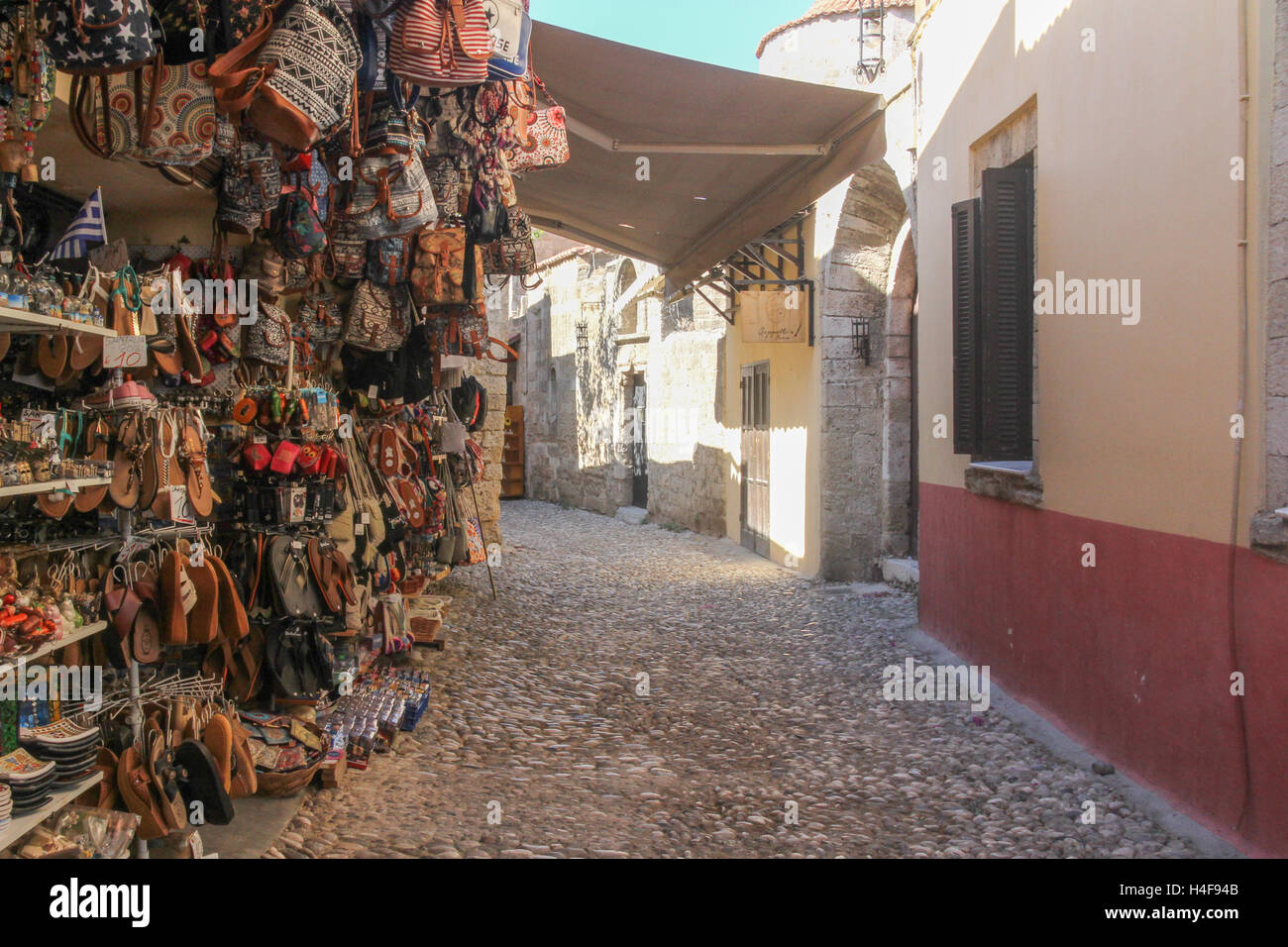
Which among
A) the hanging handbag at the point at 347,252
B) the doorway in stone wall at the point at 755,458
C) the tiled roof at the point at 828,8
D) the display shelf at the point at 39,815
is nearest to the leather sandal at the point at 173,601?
the display shelf at the point at 39,815

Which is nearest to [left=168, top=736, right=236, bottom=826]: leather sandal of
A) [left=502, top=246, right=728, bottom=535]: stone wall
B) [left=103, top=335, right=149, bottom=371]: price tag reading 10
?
[left=103, top=335, right=149, bottom=371]: price tag reading 10

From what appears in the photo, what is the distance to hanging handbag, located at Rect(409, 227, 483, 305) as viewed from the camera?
16.5 ft

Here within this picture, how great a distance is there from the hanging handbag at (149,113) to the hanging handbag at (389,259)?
2.02m

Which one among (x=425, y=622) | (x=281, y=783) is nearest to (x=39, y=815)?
(x=281, y=783)

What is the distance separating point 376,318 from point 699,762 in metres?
2.74

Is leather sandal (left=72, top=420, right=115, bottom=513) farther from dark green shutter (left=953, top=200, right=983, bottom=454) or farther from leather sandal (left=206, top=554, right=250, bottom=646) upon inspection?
dark green shutter (left=953, top=200, right=983, bottom=454)

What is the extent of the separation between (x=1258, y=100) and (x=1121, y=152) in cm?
95

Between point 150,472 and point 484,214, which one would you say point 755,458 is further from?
point 150,472

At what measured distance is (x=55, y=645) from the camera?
266cm

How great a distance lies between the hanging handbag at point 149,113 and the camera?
2.79 meters

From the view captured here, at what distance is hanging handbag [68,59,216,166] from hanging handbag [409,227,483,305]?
6.76ft

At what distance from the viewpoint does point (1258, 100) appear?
130 inches

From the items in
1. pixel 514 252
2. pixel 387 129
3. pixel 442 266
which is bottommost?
pixel 442 266

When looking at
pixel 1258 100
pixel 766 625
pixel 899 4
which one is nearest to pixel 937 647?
pixel 766 625
